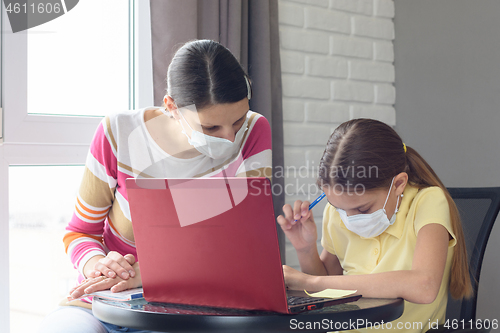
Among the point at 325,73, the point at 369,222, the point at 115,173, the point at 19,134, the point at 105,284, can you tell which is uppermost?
the point at 325,73

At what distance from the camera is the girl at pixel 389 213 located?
Result: 3.22 ft

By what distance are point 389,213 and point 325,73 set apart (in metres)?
1.07

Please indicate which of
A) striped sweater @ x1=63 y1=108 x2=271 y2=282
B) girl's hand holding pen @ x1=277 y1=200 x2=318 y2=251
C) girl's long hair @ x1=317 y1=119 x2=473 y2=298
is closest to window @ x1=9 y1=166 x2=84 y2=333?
striped sweater @ x1=63 y1=108 x2=271 y2=282

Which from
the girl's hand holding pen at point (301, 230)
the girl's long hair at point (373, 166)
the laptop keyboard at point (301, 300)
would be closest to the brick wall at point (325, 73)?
the girl's hand holding pen at point (301, 230)

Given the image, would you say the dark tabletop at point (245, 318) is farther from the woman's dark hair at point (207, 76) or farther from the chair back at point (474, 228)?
the woman's dark hair at point (207, 76)

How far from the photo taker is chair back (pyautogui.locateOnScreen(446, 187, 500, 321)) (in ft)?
3.26

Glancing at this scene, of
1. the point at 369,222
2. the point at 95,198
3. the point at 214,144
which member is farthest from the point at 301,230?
the point at 95,198

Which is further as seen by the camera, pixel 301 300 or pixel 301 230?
pixel 301 230

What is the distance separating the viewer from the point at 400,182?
3.45 feet

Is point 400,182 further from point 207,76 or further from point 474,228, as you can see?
point 207,76

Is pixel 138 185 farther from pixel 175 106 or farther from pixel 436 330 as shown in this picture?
pixel 436 330

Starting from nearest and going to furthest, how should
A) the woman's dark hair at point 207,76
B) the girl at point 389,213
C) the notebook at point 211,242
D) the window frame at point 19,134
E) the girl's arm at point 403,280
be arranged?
the notebook at point 211,242 < the girl's arm at point 403,280 < the girl at point 389,213 < the woman's dark hair at point 207,76 < the window frame at point 19,134

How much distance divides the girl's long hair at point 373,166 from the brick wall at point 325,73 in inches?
33.0

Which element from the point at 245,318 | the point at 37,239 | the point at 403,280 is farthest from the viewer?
the point at 37,239
